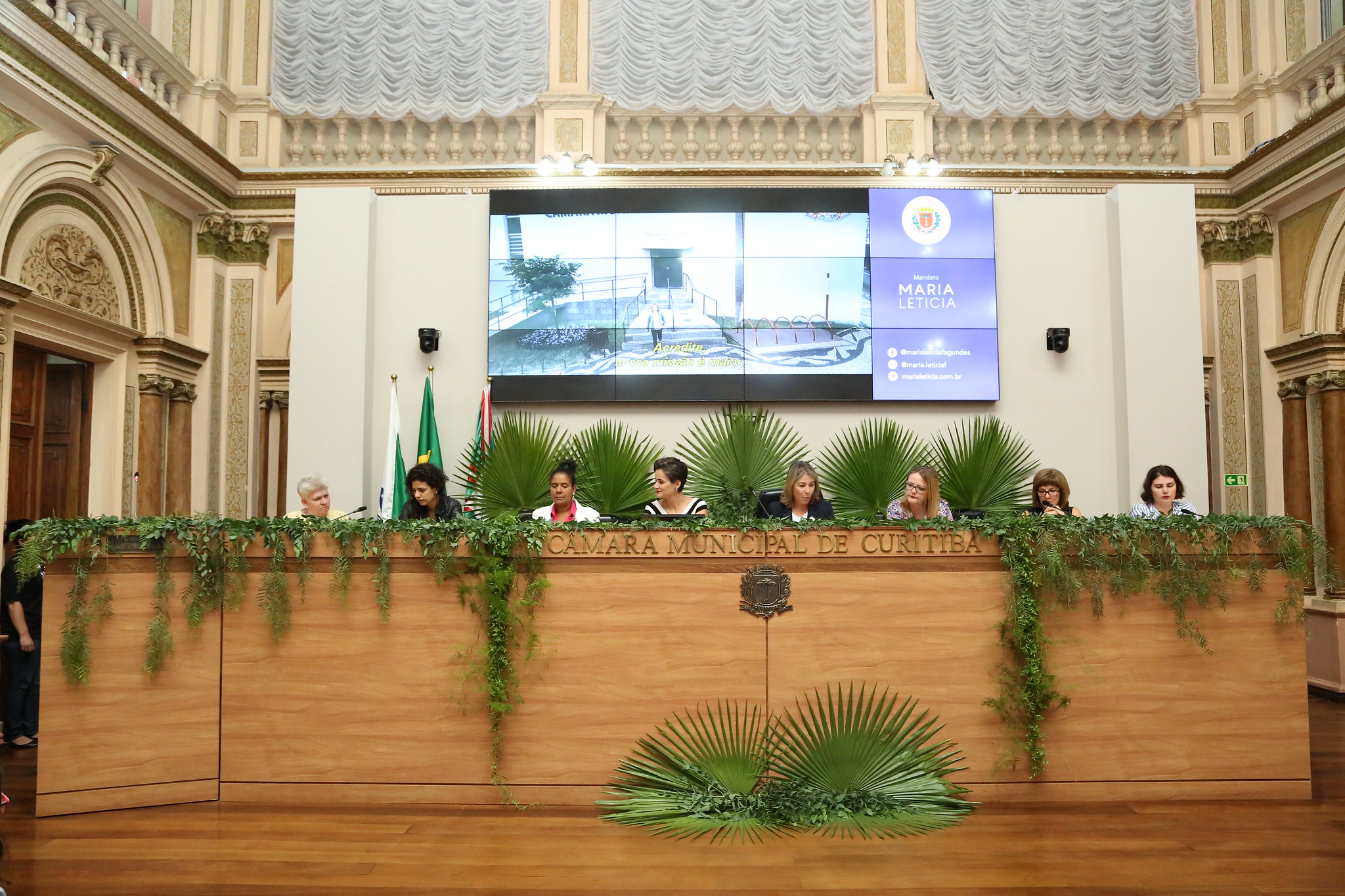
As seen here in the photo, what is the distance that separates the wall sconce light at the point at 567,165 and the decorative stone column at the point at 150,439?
3969mm

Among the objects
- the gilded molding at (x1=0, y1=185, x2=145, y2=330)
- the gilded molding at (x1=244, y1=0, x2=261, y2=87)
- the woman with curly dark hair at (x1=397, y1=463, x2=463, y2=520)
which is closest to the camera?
the woman with curly dark hair at (x1=397, y1=463, x2=463, y2=520)

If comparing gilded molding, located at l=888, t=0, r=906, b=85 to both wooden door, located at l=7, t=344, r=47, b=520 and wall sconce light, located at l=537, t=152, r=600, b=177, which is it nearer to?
wall sconce light, located at l=537, t=152, r=600, b=177

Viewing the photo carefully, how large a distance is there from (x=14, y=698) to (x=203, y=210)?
18.2 ft

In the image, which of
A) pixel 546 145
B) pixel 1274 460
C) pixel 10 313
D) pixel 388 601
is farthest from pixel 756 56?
pixel 388 601

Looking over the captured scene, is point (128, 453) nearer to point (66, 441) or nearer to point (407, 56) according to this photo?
point (66, 441)

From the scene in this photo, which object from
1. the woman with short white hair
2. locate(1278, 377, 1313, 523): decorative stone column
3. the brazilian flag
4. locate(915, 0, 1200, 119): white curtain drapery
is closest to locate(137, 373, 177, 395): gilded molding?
the brazilian flag

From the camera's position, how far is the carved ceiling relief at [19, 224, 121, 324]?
22.1 feet

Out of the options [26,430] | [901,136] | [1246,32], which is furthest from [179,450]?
[1246,32]

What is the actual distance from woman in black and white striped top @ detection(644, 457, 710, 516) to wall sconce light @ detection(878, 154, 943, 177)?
5.06 metres

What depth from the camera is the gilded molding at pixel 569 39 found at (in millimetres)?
9320

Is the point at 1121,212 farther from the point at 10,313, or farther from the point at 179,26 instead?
the point at 179,26

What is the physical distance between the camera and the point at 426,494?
4.47 m

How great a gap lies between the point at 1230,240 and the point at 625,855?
9.15 meters

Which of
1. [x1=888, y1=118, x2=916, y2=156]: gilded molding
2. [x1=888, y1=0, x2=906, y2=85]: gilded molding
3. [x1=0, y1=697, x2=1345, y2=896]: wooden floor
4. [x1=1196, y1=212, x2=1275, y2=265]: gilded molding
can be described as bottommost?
[x1=0, y1=697, x2=1345, y2=896]: wooden floor
